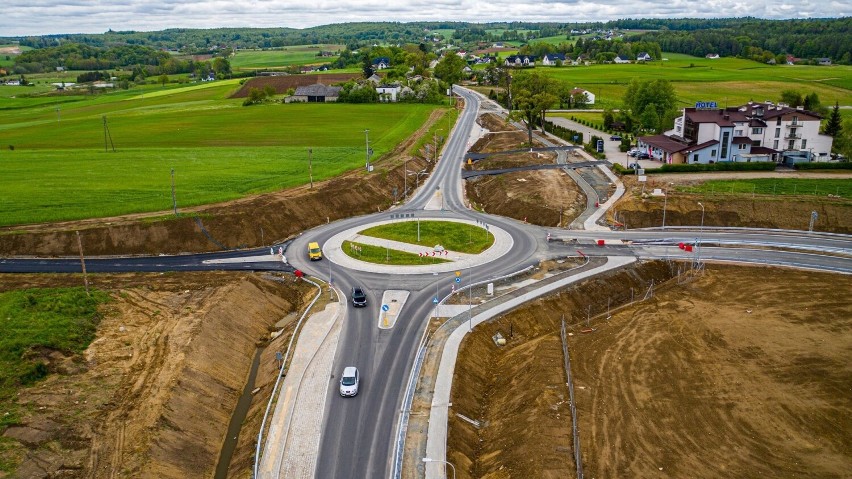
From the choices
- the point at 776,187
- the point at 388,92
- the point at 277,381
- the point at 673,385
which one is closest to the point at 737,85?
the point at 388,92

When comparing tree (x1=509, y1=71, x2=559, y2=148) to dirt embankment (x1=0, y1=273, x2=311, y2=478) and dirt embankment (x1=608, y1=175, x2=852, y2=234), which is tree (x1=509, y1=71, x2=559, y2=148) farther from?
dirt embankment (x1=0, y1=273, x2=311, y2=478)

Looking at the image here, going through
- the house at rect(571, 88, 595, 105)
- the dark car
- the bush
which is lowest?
the dark car

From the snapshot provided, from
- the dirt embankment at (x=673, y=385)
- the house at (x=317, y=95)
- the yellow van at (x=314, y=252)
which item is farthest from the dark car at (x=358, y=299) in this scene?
the house at (x=317, y=95)

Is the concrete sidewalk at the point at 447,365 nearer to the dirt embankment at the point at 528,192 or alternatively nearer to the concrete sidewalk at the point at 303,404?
the concrete sidewalk at the point at 303,404

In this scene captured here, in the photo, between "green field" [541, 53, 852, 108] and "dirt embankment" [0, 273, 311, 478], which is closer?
"dirt embankment" [0, 273, 311, 478]

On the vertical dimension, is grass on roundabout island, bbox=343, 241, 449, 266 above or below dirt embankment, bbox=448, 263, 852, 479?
above

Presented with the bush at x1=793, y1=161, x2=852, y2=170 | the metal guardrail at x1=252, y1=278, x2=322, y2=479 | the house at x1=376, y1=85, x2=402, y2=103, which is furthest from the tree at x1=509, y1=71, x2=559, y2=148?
the metal guardrail at x1=252, y1=278, x2=322, y2=479
